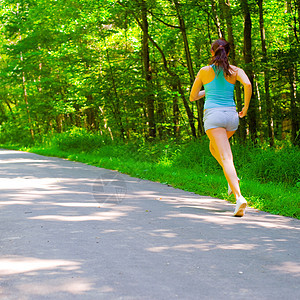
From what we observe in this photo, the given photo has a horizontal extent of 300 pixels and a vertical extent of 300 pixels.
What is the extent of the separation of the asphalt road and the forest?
22.5 ft

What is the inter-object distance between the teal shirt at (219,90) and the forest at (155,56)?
654cm

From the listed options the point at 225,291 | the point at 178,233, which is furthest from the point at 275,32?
the point at 225,291

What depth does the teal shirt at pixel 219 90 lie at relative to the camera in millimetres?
5883

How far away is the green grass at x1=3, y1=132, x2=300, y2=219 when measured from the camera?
7.09 m

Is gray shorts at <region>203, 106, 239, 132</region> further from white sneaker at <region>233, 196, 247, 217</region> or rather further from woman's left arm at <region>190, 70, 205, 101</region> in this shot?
white sneaker at <region>233, 196, 247, 217</region>

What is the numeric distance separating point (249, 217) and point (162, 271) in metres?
2.62

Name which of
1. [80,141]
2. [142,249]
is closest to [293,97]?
[142,249]

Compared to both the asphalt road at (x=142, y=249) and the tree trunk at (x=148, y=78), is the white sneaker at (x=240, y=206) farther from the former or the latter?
the tree trunk at (x=148, y=78)

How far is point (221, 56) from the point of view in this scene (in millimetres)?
5801

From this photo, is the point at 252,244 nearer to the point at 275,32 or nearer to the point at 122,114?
the point at 122,114

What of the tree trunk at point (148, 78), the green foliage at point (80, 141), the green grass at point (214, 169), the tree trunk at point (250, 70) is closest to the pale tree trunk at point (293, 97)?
the tree trunk at point (250, 70)

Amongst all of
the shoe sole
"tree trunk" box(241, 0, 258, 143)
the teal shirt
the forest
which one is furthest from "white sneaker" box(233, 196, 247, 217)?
"tree trunk" box(241, 0, 258, 143)

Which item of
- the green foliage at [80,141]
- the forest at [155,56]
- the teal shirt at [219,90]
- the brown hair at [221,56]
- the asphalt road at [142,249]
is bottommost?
the asphalt road at [142,249]

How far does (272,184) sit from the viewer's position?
8578mm
